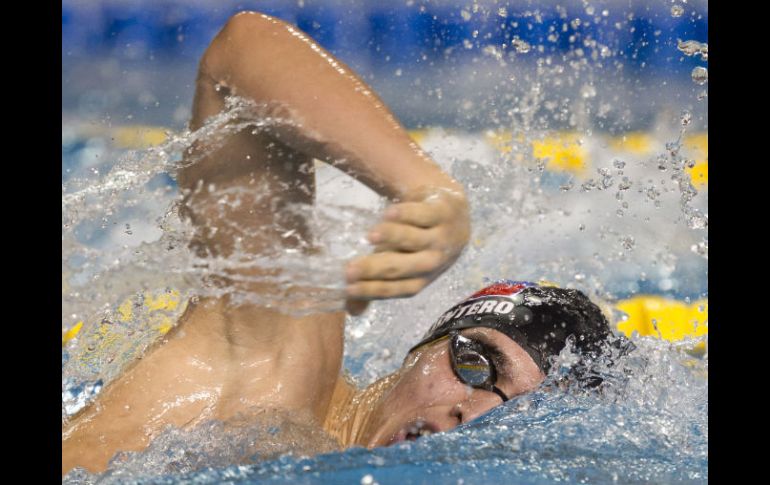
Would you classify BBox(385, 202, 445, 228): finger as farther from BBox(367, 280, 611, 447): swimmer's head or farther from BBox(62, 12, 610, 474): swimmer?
BBox(367, 280, 611, 447): swimmer's head

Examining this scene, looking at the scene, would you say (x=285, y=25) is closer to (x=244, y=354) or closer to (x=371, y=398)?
(x=244, y=354)

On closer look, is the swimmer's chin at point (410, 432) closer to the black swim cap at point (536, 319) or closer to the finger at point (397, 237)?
the black swim cap at point (536, 319)

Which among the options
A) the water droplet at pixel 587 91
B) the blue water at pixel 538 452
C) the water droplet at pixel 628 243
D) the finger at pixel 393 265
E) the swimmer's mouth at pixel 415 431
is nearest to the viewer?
the finger at pixel 393 265

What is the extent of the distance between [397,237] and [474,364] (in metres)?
0.60

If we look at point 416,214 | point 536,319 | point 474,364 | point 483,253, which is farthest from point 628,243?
point 416,214

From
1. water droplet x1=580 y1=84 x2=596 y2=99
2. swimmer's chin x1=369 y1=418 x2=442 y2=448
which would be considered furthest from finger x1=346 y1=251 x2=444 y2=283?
water droplet x1=580 y1=84 x2=596 y2=99

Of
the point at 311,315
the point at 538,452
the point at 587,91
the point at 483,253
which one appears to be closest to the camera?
the point at 538,452

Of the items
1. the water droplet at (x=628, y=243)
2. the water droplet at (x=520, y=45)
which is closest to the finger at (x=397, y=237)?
the water droplet at (x=628, y=243)

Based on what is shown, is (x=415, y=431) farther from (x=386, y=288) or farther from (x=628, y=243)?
(x=628, y=243)

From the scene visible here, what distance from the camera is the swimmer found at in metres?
0.86

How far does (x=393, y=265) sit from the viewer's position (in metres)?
0.81

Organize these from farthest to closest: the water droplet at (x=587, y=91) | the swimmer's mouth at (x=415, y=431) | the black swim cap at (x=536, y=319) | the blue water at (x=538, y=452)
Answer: the water droplet at (x=587, y=91) → the black swim cap at (x=536, y=319) → the swimmer's mouth at (x=415, y=431) → the blue water at (x=538, y=452)

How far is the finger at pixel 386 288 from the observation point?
0.81 metres

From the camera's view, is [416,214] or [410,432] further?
[410,432]
